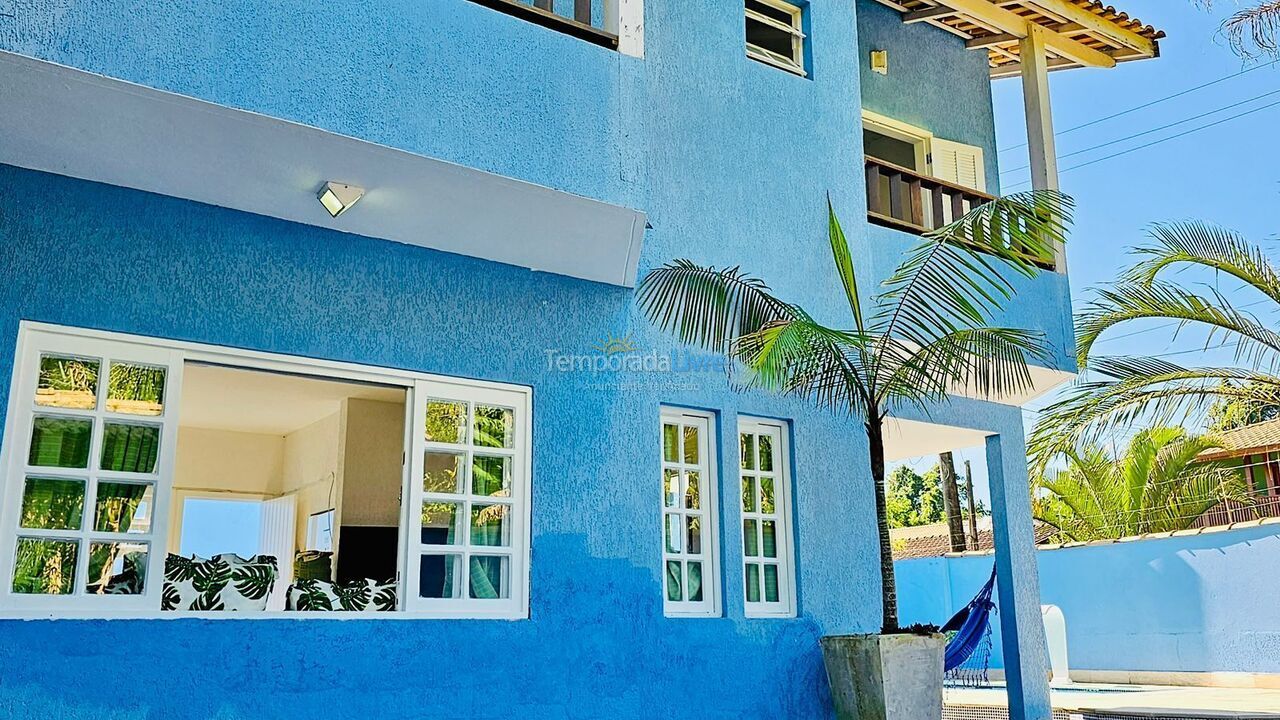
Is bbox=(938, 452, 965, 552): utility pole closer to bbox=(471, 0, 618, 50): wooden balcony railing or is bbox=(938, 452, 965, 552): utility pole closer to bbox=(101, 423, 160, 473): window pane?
bbox=(471, 0, 618, 50): wooden balcony railing

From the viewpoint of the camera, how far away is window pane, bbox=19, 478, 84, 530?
5699mm

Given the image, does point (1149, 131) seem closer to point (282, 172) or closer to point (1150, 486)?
point (1150, 486)

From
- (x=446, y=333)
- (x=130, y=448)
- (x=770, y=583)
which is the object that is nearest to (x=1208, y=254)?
(x=770, y=583)

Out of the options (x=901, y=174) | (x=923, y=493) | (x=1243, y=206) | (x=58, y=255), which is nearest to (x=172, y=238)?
(x=58, y=255)

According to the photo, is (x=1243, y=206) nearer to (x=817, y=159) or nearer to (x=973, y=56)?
(x=973, y=56)

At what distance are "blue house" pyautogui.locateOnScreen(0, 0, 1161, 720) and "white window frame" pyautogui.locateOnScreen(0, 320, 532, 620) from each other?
0.02 m

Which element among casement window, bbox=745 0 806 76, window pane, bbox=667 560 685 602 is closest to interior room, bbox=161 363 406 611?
window pane, bbox=667 560 685 602

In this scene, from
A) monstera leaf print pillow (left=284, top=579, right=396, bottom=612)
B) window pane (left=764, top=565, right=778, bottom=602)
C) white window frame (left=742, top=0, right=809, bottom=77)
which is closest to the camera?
monstera leaf print pillow (left=284, top=579, right=396, bottom=612)

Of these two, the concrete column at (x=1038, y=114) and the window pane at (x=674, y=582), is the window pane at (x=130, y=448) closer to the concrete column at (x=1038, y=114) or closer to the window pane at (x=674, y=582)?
the window pane at (x=674, y=582)

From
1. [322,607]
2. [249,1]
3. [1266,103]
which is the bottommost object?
[322,607]

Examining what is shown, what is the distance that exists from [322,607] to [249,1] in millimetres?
3365

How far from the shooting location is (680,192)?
8289 millimetres

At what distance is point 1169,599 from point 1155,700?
482cm

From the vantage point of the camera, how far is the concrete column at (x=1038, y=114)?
11.1 meters
